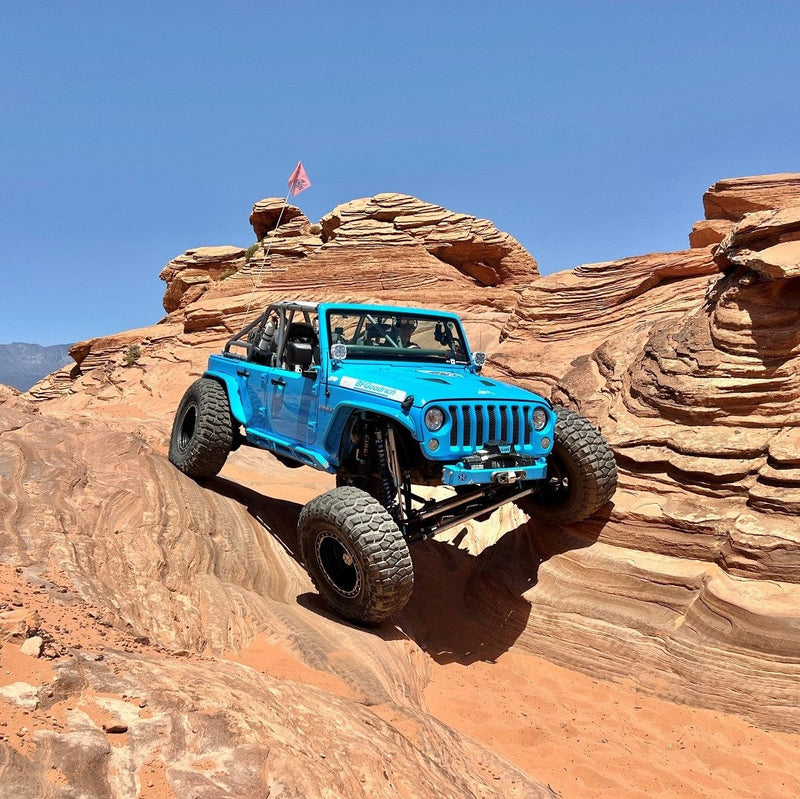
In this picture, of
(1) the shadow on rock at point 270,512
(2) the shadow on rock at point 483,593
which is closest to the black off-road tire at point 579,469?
(2) the shadow on rock at point 483,593

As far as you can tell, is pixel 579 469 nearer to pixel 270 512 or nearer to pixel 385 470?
pixel 385 470

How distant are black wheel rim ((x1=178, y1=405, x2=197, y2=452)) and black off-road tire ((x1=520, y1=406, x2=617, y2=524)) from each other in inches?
154

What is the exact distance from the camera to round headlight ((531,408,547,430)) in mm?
5533

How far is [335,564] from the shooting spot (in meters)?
5.54

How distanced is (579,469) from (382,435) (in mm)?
1779

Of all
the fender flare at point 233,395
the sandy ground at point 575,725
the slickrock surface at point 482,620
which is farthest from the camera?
the fender flare at point 233,395

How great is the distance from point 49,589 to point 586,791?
Answer: 3.12m

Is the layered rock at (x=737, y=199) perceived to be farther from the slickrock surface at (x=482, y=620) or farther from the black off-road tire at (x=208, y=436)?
the black off-road tire at (x=208, y=436)

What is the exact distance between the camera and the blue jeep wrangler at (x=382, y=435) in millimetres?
4988

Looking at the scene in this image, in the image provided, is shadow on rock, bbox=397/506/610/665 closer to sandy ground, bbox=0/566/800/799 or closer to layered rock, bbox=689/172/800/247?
sandy ground, bbox=0/566/800/799

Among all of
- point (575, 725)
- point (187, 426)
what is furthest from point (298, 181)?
point (575, 725)

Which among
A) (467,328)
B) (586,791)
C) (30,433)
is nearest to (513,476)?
(586,791)

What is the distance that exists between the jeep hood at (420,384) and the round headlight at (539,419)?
9cm

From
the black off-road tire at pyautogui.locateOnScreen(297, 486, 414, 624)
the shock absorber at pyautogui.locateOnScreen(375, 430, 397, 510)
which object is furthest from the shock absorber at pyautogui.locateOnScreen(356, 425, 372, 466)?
the black off-road tire at pyautogui.locateOnScreen(297, 486, 414, 624)
